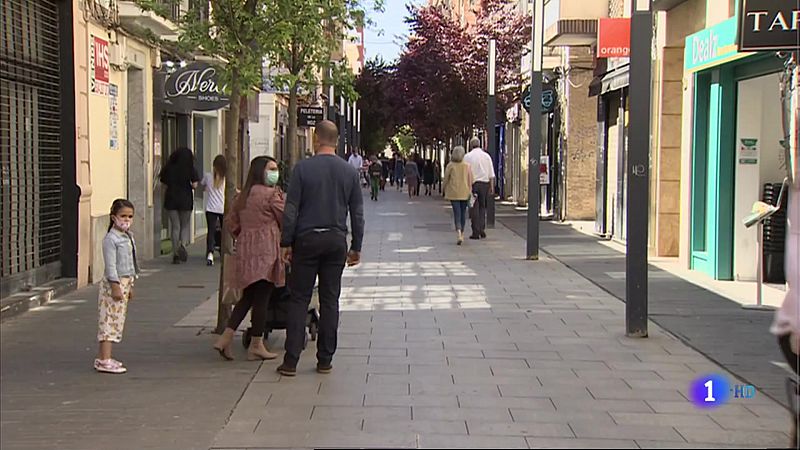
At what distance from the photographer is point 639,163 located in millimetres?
8773

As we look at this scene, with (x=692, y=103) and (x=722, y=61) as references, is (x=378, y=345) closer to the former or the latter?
(x=722, y=61)

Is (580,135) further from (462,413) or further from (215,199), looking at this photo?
(462,413)

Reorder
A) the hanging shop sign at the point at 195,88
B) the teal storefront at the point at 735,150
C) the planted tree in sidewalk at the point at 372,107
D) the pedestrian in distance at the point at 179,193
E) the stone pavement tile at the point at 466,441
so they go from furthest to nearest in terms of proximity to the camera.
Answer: the planted tree in sidewalk at the point at 372,107
the hanging shop sign at the point at 195,88
the pedestrian in distance at the point at 179,193
the teal storefront at the point at 735,150
the stone pavement tile at the point at 466,441

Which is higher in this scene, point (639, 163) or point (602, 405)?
point (639, 163)

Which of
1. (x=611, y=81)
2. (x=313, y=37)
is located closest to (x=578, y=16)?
(x=611, y=81)

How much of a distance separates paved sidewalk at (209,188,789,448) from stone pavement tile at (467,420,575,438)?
0.04 feet

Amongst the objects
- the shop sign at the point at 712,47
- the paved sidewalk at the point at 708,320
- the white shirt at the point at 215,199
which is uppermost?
the shop sign at the point at 712,47

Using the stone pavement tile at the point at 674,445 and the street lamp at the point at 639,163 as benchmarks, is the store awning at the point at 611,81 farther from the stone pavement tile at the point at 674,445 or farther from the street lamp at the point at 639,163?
the stone pavement tile at the point at 674,445

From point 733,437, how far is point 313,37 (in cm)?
632

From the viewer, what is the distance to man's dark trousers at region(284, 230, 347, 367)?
730 cm

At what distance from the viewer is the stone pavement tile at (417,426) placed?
5.78m

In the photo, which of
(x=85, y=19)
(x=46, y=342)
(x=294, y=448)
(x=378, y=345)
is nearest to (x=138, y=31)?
(x=85, y=19)

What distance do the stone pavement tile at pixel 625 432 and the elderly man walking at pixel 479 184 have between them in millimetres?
13444

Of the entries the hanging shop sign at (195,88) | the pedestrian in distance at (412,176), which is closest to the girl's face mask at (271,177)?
the hanging shop sign at (195,88)
